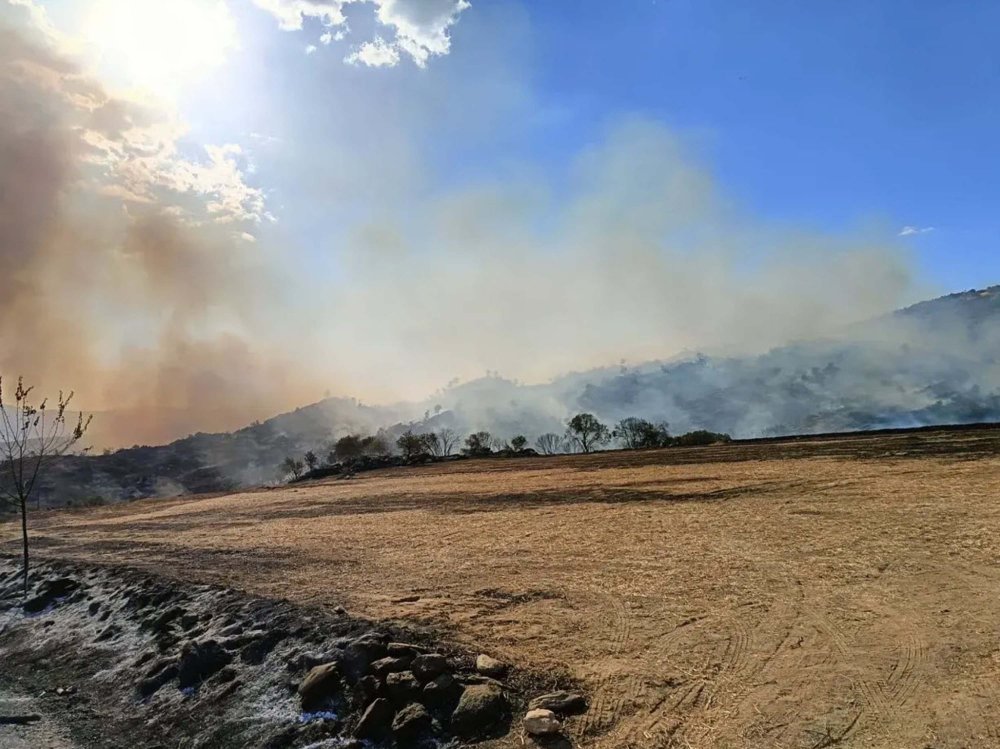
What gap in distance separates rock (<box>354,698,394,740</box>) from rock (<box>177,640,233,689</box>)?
12.0 ft

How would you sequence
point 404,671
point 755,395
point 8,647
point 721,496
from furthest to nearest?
1. point 755,395
2. point 721,496
3. point 8,647
4. point 404,671

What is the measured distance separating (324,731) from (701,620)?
17.1 feet

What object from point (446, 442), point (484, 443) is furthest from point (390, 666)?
point (446, 442)

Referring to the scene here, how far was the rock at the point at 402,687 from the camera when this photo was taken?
24.1ft

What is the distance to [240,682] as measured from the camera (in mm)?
8969

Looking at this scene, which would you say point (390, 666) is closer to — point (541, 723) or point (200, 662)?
point (541, 723)

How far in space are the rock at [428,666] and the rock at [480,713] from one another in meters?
0.61

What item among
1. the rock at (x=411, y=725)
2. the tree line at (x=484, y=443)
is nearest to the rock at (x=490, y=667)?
the rock at (x=411, y=725)

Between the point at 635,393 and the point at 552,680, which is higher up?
the point at 635,393

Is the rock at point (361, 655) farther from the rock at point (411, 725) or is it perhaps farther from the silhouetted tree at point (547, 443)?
the silhouetted tree at point (547, 443)

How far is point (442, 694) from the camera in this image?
7.25 meters

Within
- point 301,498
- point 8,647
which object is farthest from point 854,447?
point 8,647

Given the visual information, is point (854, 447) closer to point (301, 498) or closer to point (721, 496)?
point (721, 496)

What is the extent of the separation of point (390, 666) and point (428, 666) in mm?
568
